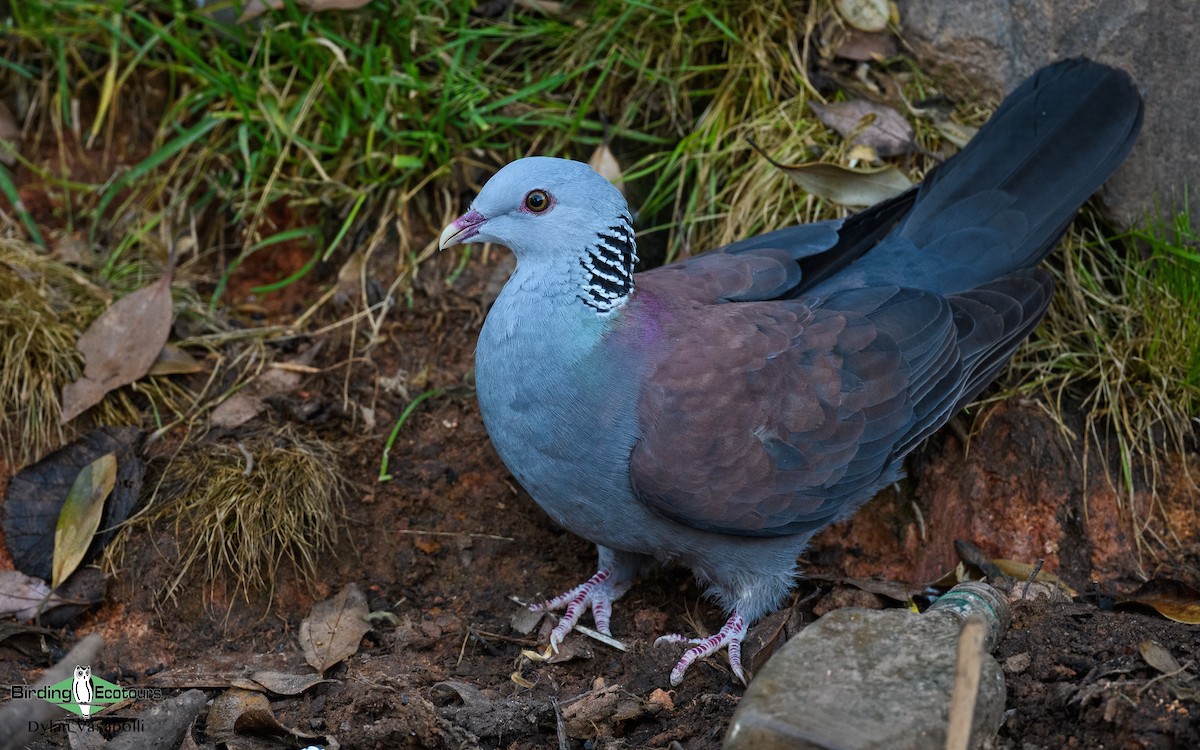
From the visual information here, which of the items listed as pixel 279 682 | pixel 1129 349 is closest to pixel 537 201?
pixel 279 682

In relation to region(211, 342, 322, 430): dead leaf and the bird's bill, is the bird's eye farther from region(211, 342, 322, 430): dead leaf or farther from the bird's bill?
region(211, 342, 322, 430): dead leaf

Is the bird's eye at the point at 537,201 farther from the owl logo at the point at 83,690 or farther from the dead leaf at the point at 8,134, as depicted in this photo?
the dead leaf at the point at 8,134

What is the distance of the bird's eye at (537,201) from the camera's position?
3.40 meters

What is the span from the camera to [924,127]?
446cm

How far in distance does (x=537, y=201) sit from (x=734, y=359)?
73 centimetres

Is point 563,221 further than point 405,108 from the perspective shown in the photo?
No

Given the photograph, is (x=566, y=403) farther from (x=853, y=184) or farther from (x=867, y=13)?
(x=867, y=13)

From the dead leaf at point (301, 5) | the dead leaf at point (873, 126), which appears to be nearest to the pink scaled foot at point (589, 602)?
the dead leaf at point (873, 126)

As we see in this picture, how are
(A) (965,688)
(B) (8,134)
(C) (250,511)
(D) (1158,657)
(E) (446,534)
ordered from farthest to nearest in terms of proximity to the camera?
(B) (8,134), (E) (446,534), (C) (250,511), (D) (1158,657), (A) (965,688)

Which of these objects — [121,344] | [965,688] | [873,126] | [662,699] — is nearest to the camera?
[965,688]

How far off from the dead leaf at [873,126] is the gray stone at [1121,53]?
0.30 m

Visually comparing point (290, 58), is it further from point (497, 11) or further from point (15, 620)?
point (15, 620)

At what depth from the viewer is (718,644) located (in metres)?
3.54

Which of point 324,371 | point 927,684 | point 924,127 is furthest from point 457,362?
point 927,684
